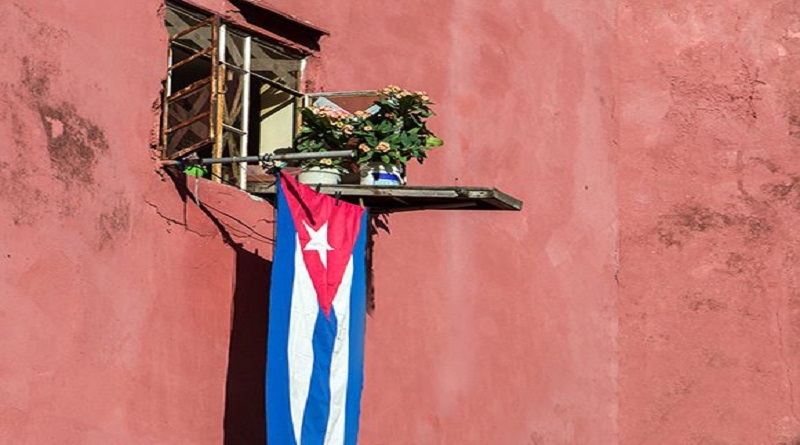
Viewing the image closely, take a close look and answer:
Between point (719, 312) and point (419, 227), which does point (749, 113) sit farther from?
point (419, 227)

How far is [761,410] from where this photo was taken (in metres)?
15.8

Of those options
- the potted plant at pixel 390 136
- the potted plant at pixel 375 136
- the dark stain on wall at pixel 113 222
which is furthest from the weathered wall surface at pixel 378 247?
the potted plant at pixel 390 136

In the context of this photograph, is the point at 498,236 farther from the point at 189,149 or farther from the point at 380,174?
the point at 189,149

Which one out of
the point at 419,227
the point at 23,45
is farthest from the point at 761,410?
the point at 23,45

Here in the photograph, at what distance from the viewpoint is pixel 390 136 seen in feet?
39.1

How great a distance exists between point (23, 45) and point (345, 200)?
2500 millimetres

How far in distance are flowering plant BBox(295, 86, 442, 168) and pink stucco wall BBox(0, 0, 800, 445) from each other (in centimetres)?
69

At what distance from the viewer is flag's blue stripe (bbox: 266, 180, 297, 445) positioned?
35.1ft

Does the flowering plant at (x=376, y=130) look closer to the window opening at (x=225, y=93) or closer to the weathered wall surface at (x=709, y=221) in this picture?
the window opening at (x=225, y=93)

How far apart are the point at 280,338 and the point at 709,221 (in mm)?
6491

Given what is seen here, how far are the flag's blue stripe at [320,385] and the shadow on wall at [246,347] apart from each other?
774 mm

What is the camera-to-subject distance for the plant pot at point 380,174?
1184 cm

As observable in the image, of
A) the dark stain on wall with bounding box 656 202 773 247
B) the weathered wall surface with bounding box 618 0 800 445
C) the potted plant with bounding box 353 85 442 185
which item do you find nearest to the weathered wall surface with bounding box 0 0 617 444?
the weathered wall surface with bounding box 618 0 800 445

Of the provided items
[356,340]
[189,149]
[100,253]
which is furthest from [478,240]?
[100,253]
